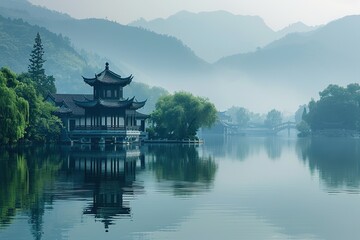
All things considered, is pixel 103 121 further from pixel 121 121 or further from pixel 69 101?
pixel 69 101

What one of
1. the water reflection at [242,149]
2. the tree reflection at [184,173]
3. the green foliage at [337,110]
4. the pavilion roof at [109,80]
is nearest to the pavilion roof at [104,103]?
the pavilion roof at [109,80]

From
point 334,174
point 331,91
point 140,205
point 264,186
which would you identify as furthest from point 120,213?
point 331,91

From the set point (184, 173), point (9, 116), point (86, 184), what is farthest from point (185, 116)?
point (86, 184)

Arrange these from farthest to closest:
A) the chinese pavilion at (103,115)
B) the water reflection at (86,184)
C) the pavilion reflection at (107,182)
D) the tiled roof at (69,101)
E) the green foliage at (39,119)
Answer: the tiled roof at (69,101) → the chinese pavilion at (103,115) → the green foliage at (39,119) → the pavilion reflection at (107,182) → the water reflection at (86,184)

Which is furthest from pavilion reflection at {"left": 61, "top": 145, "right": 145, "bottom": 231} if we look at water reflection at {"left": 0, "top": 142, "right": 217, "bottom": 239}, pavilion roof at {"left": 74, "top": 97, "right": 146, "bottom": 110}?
pavilion roof at {"left": 74, "top": 97, "right": 146, "bottom": 110}

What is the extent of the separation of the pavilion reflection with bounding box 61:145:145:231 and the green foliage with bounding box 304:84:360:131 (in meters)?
121

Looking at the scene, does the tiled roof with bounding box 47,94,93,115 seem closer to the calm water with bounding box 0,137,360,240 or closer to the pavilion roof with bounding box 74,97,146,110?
the pavilion roof with bounding box 74,97,146,110

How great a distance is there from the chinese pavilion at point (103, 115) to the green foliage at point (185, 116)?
4736mm

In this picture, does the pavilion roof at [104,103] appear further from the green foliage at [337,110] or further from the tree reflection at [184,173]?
the green foliage at [337,110]

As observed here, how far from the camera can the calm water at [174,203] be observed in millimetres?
22250

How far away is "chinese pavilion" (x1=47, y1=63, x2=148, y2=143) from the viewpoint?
89500 millimetres

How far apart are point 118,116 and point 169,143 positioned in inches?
345

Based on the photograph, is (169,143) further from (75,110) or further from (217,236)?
(217,236)

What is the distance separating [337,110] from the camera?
169 meters
